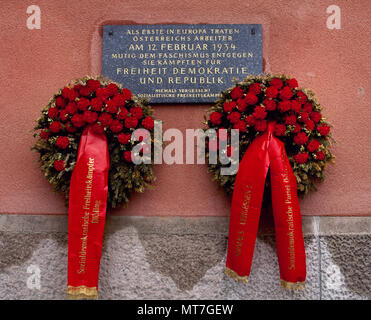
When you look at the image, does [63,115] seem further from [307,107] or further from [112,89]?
[307,107]

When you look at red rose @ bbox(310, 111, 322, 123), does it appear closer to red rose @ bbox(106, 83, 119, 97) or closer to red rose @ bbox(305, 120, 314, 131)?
Answer: red rose @ bbox(305, 120, 314, 131)

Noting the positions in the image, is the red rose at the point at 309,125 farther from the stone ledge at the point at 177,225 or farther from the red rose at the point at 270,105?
the stone ledge at the point at 177,225

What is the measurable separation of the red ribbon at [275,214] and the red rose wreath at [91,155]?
0.78 m

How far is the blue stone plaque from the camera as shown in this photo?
3277 millimetres

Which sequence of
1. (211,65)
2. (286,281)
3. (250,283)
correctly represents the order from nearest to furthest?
(286,281) → (250,283) → (211,65)

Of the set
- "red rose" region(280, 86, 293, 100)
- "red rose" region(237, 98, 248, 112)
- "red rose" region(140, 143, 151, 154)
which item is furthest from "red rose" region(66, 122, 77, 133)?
"red rose" region(280, 86, 293, 100)

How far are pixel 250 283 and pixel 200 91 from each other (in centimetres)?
166

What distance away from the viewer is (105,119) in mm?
2875

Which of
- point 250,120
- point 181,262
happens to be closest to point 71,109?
point 250,120

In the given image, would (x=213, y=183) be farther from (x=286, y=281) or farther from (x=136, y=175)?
(x=286, y=281)

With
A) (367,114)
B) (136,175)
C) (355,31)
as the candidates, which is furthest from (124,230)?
(355,31)

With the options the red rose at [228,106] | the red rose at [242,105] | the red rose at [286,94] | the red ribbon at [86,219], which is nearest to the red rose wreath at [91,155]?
the red ribbon at [86,219]

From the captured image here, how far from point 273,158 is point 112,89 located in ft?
4.46

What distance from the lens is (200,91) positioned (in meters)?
3.27
